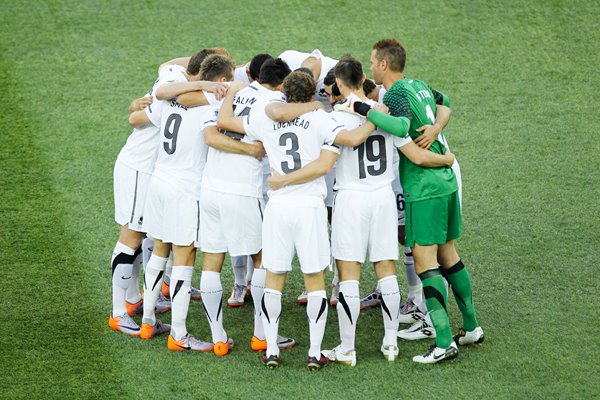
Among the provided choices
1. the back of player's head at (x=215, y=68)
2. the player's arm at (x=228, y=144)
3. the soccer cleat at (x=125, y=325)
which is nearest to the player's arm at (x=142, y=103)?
the back of player's head at (x=215, y=68)

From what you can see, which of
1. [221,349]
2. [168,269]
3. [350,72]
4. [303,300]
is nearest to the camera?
[350,72]

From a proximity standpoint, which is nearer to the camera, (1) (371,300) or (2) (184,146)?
(2) (184,146)

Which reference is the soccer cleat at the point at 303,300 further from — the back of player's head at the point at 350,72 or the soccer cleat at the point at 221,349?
the back of player's head at the point at 350,72

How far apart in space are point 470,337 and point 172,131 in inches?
98.8

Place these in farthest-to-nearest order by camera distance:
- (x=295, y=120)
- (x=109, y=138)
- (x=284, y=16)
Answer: (x=284, y=16), (x=109, y=138), (x=295, y=120)

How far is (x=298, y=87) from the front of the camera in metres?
6.48

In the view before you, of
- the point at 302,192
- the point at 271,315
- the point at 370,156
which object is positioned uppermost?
the point at 370,156

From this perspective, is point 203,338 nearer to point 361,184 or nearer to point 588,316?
point 361,184

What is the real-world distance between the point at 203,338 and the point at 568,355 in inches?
101

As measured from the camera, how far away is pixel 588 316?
24.2 ft

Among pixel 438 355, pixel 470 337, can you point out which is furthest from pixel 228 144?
pixel 470 337

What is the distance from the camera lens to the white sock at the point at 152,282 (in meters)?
7.18

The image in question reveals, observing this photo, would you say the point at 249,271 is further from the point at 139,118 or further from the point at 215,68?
the point at 215,68

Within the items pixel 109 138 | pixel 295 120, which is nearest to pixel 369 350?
pixel 295 120
